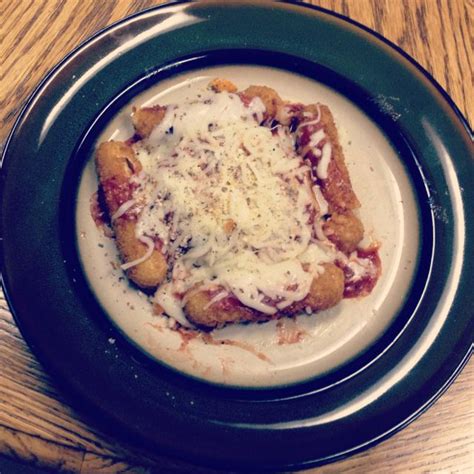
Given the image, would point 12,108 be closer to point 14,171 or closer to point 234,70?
point 14,171

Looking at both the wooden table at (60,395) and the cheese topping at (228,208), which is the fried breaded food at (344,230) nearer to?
the cheese topping at (228,208)

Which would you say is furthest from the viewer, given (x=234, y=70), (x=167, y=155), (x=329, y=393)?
(x=234, y=70)

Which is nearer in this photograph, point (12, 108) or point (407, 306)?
point (407, 306)

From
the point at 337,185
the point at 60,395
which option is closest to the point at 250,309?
the point at 337,185

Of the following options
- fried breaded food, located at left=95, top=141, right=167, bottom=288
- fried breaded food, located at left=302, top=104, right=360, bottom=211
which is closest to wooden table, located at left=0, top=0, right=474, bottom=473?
fried breaded food, located at left=95, top=141, right=167, bottom=288

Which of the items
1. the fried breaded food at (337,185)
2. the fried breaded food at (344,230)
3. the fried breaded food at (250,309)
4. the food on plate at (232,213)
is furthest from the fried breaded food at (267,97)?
the fried breaded food at (250,309)

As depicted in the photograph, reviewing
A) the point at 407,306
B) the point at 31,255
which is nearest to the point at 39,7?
the point at 31,255

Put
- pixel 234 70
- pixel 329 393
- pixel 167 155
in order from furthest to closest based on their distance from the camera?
Answer: pixel 234 70 → pixel 167 155 → pixel 329 393

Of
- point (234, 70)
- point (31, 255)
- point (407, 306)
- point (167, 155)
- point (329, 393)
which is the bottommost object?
point (329, 393)
